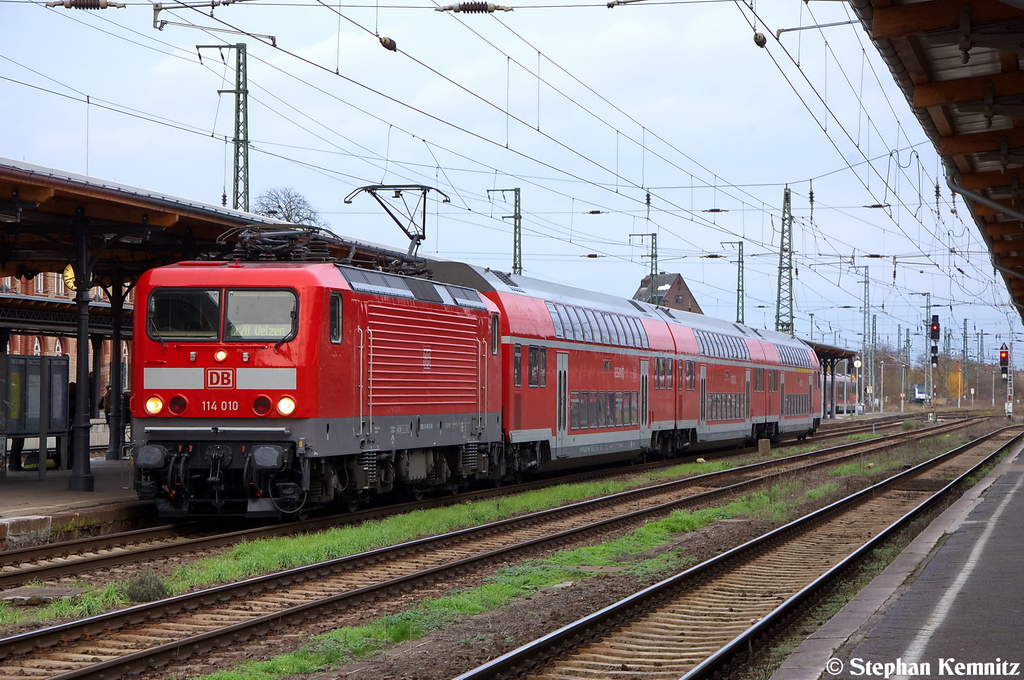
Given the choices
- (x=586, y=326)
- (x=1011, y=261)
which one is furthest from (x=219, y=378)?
(x=1011, y=261)

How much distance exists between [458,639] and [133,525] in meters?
8.14

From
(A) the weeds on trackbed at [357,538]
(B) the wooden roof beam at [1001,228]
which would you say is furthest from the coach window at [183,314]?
(B) the wooden roof beam at [1001,228]

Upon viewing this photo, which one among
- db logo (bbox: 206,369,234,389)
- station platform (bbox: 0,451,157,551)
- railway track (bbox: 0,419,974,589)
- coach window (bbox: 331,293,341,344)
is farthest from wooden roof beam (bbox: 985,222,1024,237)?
station platform (bbox: 0,451,157,551)

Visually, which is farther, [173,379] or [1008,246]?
[1008,246]

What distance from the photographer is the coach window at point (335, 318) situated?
14859mm

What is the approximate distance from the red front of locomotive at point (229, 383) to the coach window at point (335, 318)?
0.04m

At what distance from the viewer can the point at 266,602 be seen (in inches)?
408

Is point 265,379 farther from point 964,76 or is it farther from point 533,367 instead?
point 964,76

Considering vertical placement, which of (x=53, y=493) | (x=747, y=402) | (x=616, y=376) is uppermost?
(x=616, y=376)

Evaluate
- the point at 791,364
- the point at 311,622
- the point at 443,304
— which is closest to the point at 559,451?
the point at 443,304

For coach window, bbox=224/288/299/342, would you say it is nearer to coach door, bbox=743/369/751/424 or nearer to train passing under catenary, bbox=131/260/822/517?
train passing under catenary, bbox=131/260/822/517

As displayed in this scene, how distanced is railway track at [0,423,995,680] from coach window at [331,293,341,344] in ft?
9.83

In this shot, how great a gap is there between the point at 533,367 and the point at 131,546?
31.7 feet

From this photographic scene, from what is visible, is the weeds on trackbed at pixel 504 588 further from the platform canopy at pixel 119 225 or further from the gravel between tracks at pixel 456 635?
the platform canopy at pixel 119 225
